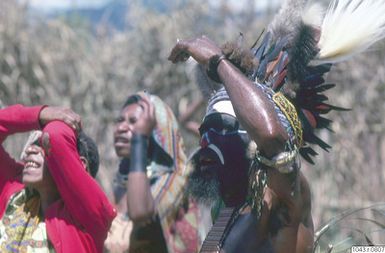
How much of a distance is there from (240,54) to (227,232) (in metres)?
0.66

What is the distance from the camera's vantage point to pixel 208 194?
420 cm

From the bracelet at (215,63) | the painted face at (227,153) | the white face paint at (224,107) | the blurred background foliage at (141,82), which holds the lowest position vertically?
the blurred background foliage at (141,82)

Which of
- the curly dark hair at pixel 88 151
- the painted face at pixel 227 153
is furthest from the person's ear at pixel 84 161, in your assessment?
the painted face at pixel 227 153

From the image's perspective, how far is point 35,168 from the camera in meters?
4.80

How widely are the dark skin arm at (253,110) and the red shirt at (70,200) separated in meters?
1.02

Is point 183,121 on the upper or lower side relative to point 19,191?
lower

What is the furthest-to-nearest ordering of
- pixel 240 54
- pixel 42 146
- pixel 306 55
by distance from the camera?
pixel 42 146 < pixel 306 55 < pixel 240 54

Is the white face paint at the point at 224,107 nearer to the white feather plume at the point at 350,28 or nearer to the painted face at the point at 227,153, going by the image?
the painted face at the point at 227,153

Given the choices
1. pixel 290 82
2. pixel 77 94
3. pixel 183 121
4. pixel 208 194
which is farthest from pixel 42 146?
pixel 77 94

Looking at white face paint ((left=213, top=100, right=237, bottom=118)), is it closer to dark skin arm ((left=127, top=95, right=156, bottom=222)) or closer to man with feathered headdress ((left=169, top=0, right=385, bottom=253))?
man with feathered headdress ((left=169, top=0, right=385, bottom=253))

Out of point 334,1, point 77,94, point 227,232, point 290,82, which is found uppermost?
point 334,1

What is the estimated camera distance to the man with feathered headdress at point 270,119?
3.72m

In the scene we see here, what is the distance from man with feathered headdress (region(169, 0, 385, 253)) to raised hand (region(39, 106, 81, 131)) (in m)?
0.70

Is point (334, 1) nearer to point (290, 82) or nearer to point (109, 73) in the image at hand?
point (290, 82)
